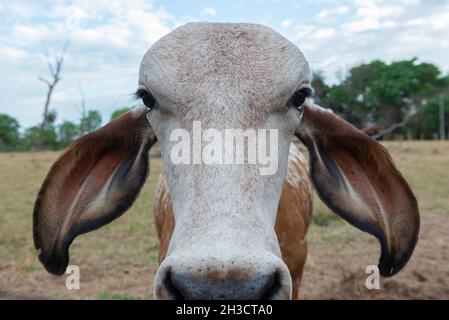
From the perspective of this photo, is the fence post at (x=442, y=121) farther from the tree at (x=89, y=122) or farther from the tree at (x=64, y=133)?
the tree at (x=89, y=122)

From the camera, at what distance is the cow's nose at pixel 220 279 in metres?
1.36

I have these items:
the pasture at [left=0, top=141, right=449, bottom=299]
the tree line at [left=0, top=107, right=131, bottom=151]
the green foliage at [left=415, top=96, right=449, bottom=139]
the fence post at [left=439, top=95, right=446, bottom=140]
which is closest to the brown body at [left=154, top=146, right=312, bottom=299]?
the pasture at [left=0, top=141, right=449, bottom=299]

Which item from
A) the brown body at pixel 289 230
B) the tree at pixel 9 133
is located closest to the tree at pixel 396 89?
the brown body at pixel 289 230

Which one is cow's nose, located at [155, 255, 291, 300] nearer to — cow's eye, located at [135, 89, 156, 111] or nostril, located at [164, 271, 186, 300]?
nostril, located at [164, 271, 186, 300]

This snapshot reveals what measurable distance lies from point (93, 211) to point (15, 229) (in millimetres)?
5327

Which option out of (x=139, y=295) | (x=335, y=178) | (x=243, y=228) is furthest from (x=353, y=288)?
(x=243, y=228)

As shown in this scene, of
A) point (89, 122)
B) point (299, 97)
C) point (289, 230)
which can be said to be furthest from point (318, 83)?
point (89, 122)

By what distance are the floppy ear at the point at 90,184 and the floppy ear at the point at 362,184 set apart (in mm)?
967

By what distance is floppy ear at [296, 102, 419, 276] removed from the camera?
2.54 m

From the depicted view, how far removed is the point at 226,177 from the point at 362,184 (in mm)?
1334

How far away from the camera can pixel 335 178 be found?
8.71 ft

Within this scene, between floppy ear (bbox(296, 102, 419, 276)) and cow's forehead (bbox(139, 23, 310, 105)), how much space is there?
0.49 m
